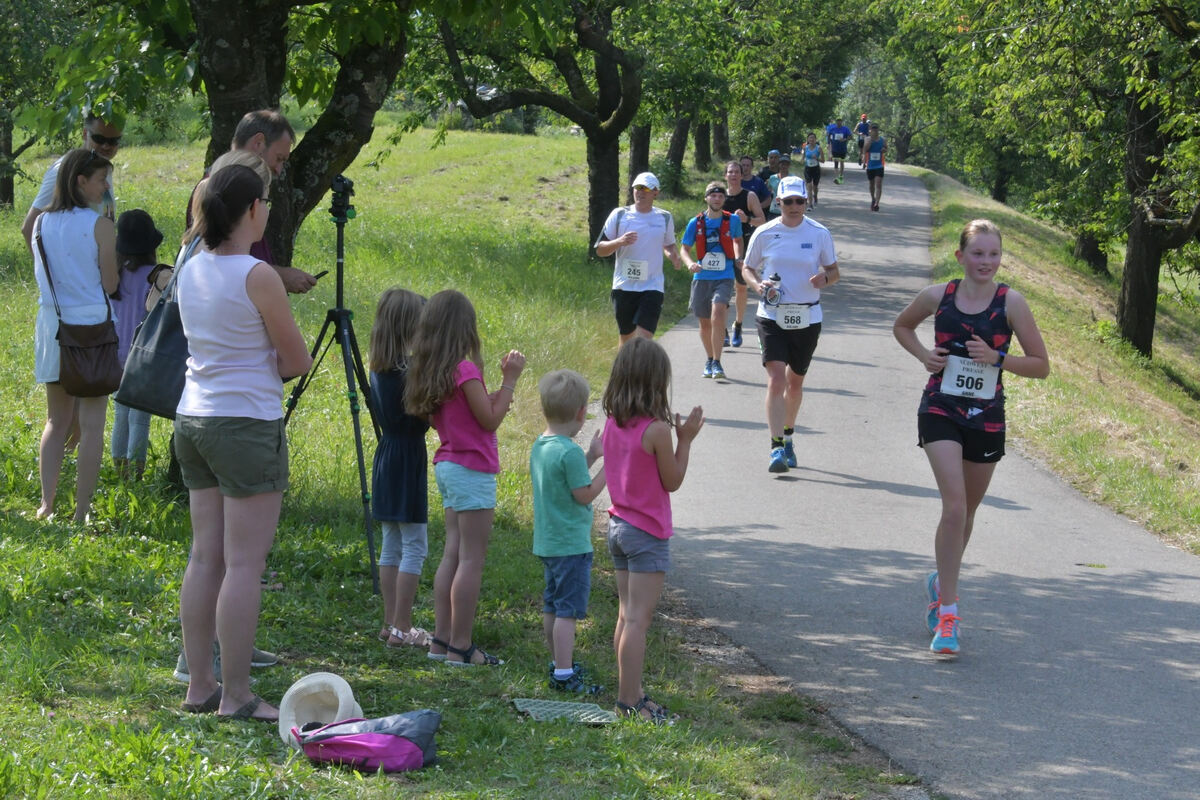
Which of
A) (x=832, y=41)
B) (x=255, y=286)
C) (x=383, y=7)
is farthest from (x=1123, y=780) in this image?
(x=832, y=41)

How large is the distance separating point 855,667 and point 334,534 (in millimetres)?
3024

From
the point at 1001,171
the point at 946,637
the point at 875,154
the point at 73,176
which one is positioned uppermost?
the point at 875,154

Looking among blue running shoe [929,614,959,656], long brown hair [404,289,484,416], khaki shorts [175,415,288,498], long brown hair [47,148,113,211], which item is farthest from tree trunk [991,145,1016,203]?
khaki shorts [175,415,288,498]

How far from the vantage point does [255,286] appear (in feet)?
14.3

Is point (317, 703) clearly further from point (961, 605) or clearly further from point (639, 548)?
point (961, 605)

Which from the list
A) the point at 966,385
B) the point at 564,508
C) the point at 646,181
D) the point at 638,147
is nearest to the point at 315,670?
the point at 564,508

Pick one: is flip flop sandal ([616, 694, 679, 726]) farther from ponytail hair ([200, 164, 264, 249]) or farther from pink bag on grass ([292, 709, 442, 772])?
ponytail hair ([200, 164, 264, 249])

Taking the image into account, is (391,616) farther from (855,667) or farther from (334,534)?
(855,667)

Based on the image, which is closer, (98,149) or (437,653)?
(437,653)

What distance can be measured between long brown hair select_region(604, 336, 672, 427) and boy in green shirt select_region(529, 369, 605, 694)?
190 mm

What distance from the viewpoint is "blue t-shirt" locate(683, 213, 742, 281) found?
42.8ft

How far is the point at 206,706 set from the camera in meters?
4.69

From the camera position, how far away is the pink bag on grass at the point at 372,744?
4207 mm

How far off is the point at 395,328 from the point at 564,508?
110cm
